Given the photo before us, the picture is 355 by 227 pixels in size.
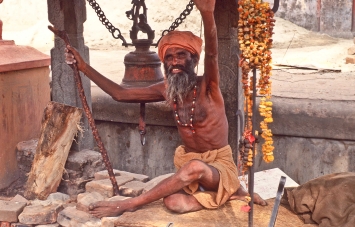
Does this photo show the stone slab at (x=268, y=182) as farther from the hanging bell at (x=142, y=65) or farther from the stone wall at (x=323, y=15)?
the stone wall at (x=323, y=15)

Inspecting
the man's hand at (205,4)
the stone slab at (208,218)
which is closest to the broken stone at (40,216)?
the stone slab at (208,218)

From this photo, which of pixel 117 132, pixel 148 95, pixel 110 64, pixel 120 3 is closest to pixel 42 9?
pixel 120 3

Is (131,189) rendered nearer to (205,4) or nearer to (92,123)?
(92,123)

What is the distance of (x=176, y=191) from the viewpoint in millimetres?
3820

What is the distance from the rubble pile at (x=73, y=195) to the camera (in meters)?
4.24

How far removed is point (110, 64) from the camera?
10.9 metres

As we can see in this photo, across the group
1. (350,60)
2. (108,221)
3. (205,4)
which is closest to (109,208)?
(108,221)

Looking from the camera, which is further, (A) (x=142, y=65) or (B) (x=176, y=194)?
(A) (x=142, y=65)

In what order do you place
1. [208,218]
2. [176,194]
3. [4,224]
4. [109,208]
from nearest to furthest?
1. [208,218]
2. [176,194]
3. [109,208]
4. [4,224]

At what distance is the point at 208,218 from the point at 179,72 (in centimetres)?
95

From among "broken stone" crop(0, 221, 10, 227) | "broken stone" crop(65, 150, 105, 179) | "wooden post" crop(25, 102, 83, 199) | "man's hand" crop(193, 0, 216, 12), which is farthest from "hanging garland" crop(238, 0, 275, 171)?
"broken stone" crop(0, 221, 10, 227)

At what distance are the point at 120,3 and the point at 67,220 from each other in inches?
531

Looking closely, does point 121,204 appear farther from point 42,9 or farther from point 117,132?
point 42,9

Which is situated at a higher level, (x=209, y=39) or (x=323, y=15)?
(x=209, y=39)
